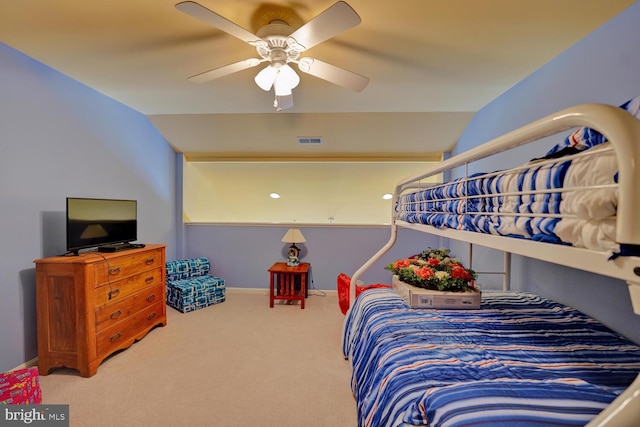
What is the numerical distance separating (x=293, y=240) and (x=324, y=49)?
2231 mm

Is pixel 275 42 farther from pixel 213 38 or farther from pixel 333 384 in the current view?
pixel 333 384

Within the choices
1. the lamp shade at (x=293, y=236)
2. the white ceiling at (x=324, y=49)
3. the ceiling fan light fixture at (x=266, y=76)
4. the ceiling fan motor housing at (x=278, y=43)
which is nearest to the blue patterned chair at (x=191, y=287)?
the lamp shade at (x=293, y=236)

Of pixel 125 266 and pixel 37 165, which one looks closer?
pixel 37 165

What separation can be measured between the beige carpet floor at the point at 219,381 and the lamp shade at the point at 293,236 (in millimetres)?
1043

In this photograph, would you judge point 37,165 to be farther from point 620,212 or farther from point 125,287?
point 620,212

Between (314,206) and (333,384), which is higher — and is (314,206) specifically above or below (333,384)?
above

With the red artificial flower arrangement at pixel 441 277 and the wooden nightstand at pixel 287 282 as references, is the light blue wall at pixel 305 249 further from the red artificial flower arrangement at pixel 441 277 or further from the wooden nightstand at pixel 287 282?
the red artificial flower arrangement at pixel 441 277

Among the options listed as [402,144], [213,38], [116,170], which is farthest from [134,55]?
[402,144]

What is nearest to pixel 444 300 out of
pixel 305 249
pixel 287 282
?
pixel 287 282

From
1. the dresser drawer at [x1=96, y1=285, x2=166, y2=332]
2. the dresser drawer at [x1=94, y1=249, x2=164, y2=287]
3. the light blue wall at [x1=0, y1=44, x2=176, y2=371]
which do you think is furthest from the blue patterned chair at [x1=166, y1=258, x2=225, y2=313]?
the light blue wall at [x1=0, y1=44, x2=176, y2=371]

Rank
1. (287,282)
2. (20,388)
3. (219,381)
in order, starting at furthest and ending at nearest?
1. (287,282)
2. (219,381)
3. (20,388)

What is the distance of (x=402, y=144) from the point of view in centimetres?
350

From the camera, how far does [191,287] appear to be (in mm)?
3166

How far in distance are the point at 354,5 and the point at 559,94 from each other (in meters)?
1.56
